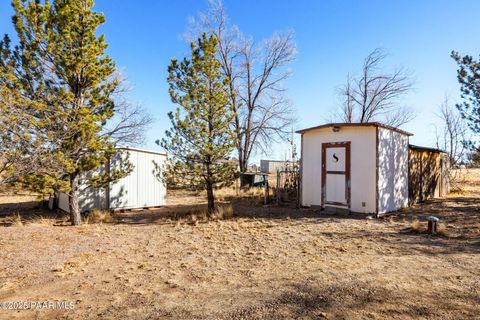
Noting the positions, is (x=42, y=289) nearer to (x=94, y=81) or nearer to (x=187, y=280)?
(x=187, y=280)

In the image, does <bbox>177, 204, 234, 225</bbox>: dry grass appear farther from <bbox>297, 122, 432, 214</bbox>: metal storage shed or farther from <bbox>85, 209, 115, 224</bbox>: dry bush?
<bbox>297, 122, 432, 214</bbox>: metal storage shed

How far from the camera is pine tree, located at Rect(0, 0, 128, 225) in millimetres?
6918

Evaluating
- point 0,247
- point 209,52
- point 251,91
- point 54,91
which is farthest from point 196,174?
point 251,91

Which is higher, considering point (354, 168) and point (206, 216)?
point (354, 168)

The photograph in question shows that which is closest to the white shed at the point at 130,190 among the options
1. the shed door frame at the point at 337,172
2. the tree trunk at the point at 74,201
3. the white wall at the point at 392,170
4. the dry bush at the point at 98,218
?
the dry bush at the point at 98,218

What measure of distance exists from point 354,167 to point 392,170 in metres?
1.60

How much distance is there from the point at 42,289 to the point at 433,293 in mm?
5096

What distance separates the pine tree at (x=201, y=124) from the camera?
897 centimetres

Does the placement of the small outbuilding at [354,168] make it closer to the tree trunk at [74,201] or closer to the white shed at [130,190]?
the white shed at [130,190]

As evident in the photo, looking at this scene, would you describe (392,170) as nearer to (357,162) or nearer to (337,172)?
(357,162)

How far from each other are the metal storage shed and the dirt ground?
1442 millimetres

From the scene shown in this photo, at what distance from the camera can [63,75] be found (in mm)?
7566

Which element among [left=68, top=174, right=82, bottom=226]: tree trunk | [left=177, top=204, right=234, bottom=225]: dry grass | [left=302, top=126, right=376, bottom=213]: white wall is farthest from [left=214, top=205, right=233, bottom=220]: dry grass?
[left=68, top=174, right=82, bottom=226]: tree trunk

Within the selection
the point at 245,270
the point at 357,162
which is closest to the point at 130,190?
the point at 245,270
